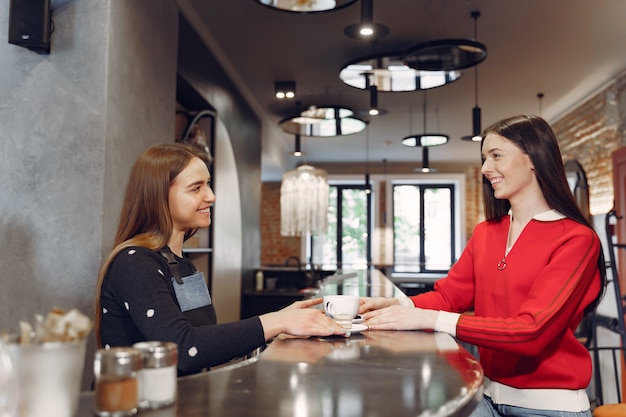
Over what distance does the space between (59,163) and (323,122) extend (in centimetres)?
364

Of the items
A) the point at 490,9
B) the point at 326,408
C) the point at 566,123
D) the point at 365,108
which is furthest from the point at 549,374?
the point at 566,123

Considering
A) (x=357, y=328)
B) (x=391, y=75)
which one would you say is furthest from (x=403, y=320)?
(x=391, y=75)

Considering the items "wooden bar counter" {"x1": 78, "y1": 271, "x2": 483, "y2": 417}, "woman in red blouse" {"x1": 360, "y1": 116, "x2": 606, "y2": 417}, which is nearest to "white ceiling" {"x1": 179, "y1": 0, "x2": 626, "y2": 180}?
"woman in red blouse" {"x1": 360, "y1": 116, "x2": 606, "y2": 417}

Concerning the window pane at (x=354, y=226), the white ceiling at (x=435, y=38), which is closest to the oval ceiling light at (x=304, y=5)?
the white ceiling at (x=435, y=38)

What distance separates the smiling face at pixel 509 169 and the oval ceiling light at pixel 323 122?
3422mm

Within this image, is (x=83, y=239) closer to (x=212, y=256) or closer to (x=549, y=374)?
(x=549, y=374)

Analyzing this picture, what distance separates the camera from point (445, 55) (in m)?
3.52

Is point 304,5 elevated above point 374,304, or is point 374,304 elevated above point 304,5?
point 304,5

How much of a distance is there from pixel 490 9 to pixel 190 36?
216 cm

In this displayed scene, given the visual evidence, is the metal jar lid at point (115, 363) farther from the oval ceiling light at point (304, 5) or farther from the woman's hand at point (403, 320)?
the oval ceiling light at point (304, 5)

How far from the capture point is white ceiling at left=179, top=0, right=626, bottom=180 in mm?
4027

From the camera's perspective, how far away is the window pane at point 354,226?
442 inches

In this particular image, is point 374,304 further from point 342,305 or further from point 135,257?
point 135,257

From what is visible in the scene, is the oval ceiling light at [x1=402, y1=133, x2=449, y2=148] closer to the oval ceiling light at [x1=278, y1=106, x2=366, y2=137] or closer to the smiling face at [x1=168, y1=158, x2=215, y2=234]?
the oval ceiling light at [x1=278, y1=106, x2=366, y2=137]
